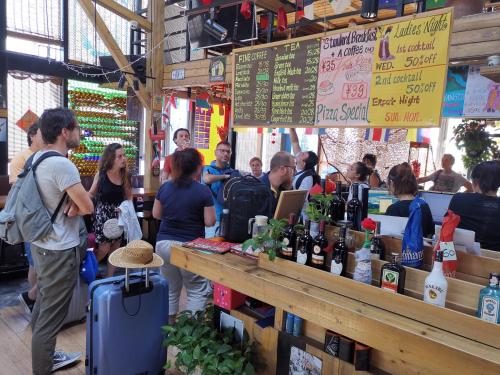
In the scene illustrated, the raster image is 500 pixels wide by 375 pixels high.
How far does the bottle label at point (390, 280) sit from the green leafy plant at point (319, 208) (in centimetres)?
41

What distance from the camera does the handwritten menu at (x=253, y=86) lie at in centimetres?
338

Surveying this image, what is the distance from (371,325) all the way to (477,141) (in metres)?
4.57

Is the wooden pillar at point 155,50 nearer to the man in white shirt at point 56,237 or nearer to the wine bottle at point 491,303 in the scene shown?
the man in white shirt at point 56,237

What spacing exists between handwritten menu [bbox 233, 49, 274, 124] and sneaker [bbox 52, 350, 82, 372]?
7.55ft

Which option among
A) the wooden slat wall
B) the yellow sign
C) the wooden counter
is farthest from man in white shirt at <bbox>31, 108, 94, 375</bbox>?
the wooden slat wall

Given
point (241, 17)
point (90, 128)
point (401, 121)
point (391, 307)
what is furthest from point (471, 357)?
point (90, 128)

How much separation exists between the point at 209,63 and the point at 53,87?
2.52m

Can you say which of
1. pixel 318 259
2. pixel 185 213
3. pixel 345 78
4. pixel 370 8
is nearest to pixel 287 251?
pixel 318 259

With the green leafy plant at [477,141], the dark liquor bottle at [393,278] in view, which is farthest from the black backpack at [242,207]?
the green leafy plant at [477,141]

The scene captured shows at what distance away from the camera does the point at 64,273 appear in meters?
2.32

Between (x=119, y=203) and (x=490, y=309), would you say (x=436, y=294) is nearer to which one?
(x=490, y=309)

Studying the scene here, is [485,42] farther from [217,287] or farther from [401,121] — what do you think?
[217,287]

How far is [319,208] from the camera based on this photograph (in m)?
2.08

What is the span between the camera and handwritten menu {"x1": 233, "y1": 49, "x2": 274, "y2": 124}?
3.38m
